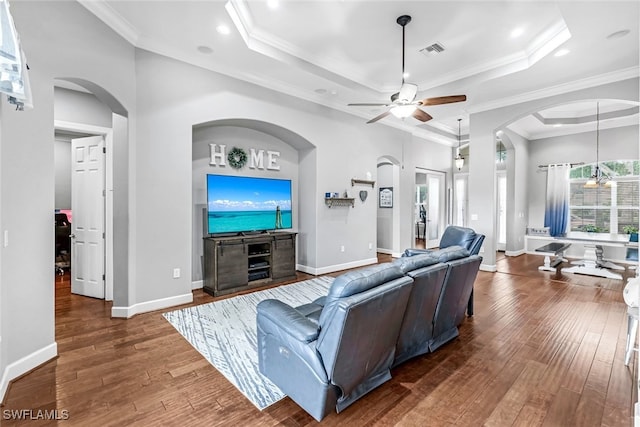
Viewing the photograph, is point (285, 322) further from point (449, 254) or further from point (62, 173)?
point (62, 173)

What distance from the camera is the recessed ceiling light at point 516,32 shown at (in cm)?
365

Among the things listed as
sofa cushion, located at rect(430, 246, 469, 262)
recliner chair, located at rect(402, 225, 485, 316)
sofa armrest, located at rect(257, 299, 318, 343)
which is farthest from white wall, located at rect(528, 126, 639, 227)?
sofa armrest, located at rect(257, 299, 318, 343)

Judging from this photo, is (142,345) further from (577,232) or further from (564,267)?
(577,232)

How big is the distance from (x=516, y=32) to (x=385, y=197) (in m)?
4.95

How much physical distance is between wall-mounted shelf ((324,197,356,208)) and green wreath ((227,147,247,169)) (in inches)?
65.4

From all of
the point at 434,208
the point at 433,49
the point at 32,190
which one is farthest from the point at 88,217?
the point at 434,208

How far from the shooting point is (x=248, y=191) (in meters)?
4.82

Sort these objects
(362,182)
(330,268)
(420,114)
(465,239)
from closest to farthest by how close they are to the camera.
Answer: (465,239)
(420,114)
(330,268)
(362,182)

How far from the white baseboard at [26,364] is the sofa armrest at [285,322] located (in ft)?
6.06

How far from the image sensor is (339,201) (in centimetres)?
594

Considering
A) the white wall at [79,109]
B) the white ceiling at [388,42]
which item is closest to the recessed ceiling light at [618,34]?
the white ceiling at [388,42]

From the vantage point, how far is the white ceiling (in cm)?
318

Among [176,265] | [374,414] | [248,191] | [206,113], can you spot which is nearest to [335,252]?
[248,191]

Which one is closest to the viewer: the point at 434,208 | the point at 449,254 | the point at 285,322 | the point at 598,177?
the point at 285,322
